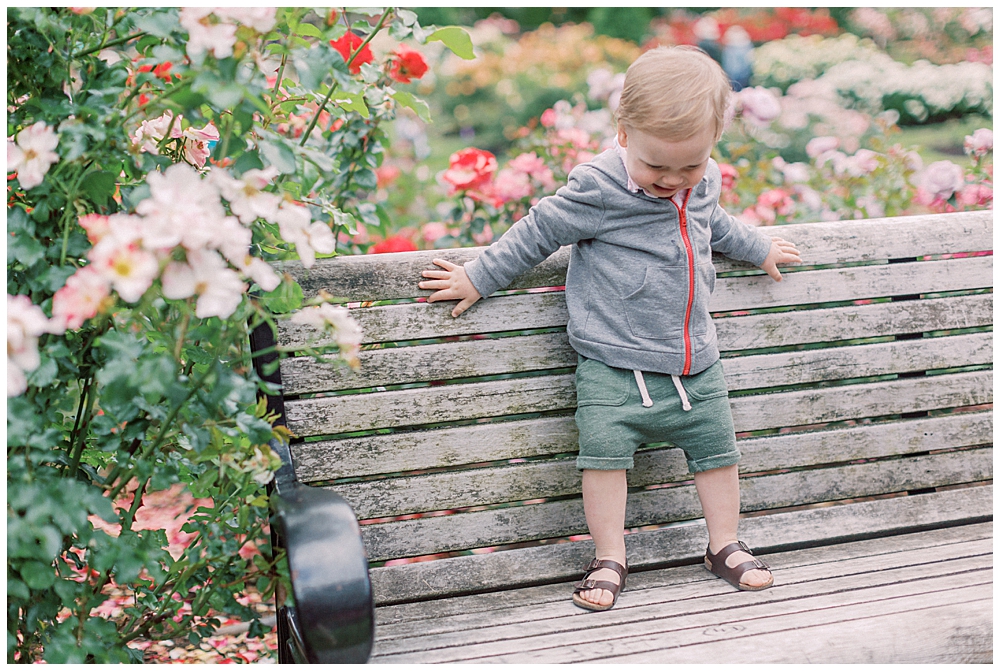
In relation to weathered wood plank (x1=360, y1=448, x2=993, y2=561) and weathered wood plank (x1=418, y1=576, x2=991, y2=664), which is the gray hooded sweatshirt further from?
weathered wood plank (x1=418, y1=576, x2=991, y2=664)

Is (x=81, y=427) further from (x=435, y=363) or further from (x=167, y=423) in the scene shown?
(x=435, y=363)

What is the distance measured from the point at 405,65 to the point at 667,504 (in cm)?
123

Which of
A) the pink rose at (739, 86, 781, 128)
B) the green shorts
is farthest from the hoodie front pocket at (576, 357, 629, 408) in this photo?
the pink rose at (739, 86, 781, 128)

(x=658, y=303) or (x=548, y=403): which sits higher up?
(x=658, y=303)

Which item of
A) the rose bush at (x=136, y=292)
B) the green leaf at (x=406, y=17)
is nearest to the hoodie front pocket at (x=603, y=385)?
the rose bush at (x=136, y=292)

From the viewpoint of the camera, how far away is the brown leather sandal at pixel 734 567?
5.57ft

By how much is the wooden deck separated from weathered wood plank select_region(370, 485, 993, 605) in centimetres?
4

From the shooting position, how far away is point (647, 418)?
1.69m

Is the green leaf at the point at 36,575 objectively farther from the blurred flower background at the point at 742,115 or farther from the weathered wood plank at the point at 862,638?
the blurred flower background at the point at 742,115

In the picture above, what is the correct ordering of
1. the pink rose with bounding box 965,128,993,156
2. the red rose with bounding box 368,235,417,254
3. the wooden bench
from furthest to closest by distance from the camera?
the pink rose with bounding box 965,128,993,156 < the red rose with bounding box 368,235,417,254 < the wooden bench

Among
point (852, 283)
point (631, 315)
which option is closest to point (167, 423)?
point (631, 315)

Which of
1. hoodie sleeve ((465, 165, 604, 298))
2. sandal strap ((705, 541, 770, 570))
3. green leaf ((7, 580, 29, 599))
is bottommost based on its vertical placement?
sandal strap ((705, 541, 770, 570))

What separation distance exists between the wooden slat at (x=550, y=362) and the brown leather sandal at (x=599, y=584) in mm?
431

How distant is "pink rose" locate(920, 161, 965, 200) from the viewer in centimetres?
256
